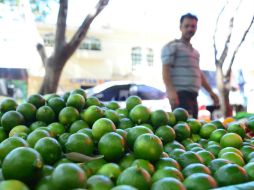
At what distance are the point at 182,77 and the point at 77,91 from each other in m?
2.11

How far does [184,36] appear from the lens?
4.48m

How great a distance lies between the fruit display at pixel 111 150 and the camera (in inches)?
52.0

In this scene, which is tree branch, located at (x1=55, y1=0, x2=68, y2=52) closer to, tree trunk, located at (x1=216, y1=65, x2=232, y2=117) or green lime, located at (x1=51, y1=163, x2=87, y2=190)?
tree trunk, located at (x1=216, y1=65, x2=232, y2=117)

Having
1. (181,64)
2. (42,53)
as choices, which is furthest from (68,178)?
(42,53)

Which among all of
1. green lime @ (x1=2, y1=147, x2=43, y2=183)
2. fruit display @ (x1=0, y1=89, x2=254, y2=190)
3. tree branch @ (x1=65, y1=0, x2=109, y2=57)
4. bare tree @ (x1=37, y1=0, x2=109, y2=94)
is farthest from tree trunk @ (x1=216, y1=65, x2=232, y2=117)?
green lime @ (x1=2, y1=147, x2=43, y2=183)

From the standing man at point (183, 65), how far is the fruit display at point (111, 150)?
72.9 inches

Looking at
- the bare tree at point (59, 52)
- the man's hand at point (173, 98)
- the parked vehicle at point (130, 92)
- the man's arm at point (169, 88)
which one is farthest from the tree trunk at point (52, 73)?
the parked vehicle at point (130, 92)

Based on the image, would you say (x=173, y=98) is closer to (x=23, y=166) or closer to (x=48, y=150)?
(x=48, y=150)

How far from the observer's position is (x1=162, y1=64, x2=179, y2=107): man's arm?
4.23m

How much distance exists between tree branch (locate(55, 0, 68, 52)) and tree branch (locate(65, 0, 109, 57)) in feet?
0.46

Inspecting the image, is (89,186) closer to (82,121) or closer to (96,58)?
(82,121)

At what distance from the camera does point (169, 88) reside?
4277mm

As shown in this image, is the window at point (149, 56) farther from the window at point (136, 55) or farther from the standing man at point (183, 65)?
the standing man at point (183, 65)

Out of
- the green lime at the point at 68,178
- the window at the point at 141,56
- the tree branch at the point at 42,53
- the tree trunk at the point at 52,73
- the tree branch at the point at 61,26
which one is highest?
the window at the point at 141,56
